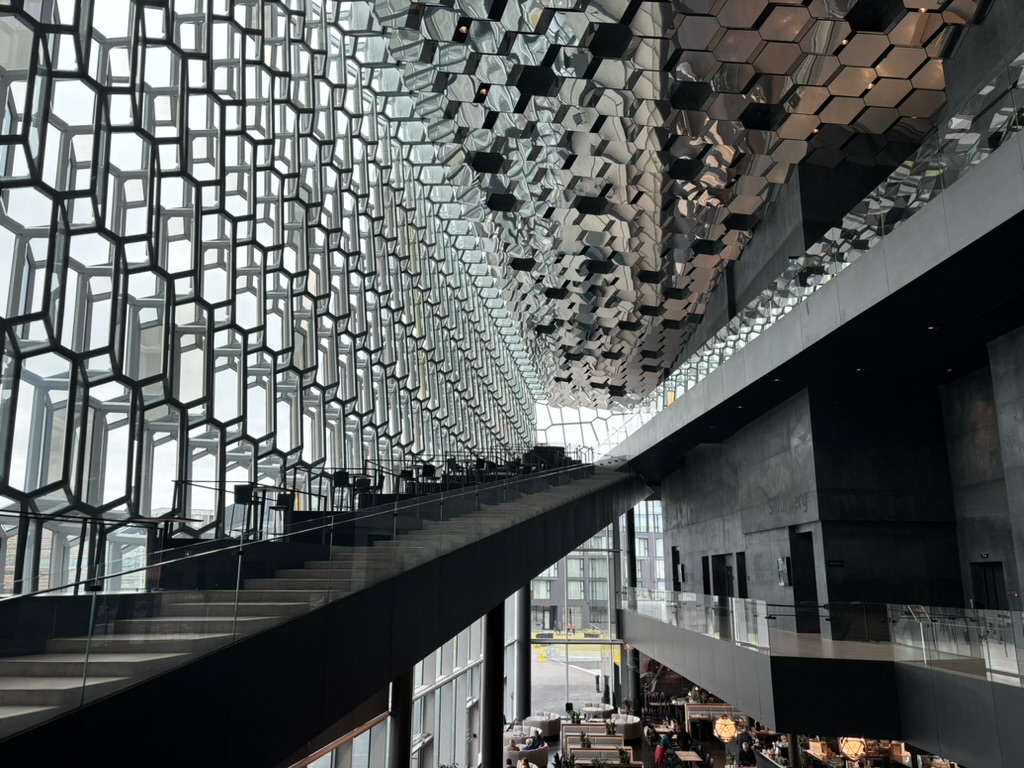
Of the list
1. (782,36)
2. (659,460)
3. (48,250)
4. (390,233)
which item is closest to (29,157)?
(48,250)

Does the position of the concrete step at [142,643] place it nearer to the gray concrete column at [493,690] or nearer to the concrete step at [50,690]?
the concrete step at [50,690]

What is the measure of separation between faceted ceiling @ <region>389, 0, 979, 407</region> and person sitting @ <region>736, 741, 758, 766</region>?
37.3 ft

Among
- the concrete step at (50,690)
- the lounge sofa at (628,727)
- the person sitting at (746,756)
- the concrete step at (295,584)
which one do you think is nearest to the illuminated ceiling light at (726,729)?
the person sitting at (746,756)

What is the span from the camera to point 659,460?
27484 millimetres

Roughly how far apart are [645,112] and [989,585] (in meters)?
10.1

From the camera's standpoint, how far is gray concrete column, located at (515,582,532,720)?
29828 mm

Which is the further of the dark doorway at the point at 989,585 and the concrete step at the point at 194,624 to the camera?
the dark doorway at the point at 989,585

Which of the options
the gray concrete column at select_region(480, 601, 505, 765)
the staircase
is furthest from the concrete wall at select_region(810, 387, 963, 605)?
the staircase

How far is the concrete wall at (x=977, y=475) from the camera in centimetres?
1367

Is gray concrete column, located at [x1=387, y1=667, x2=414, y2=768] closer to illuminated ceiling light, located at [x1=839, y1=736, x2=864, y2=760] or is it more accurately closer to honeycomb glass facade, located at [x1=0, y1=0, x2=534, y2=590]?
honeycomb glass facade, located at [x1=0, y1=0, x2=534, y2=590]

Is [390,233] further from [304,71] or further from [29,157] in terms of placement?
[29,157]

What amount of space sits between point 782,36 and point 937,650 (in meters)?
8.19

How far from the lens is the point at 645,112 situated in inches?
501

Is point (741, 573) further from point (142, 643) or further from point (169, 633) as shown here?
point (142, 643)
